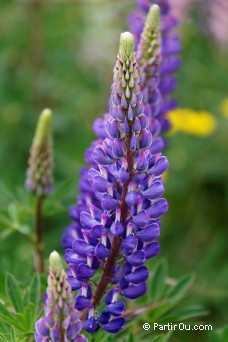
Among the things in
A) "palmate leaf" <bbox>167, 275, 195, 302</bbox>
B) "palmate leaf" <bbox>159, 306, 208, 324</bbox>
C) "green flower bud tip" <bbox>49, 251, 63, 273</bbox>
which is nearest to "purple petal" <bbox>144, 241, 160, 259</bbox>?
"green flower bud tip" <bbox>49, 251, 63, 273</bbox>

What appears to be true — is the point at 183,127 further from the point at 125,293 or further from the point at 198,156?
the point at 125,293

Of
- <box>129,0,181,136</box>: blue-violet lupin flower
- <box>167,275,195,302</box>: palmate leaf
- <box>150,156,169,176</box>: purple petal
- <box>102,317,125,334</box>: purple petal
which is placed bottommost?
<box>167,275,195,302</box>: palmate leaf

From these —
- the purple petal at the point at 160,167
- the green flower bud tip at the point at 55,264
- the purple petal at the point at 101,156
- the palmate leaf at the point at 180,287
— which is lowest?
the palmate leaf at the point at 180,287

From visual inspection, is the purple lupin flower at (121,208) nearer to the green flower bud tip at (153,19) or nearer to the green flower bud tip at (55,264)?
the green flower bud tip at (55,264)

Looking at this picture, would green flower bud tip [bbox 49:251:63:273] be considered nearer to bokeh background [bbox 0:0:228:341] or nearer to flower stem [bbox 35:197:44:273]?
flower stem [bbox 35:197:44:273]

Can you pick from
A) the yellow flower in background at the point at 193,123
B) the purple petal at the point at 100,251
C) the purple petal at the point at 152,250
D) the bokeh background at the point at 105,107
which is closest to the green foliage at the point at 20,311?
the purple petal at the point at 100,251

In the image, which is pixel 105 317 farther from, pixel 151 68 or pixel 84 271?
pixel 151 68
